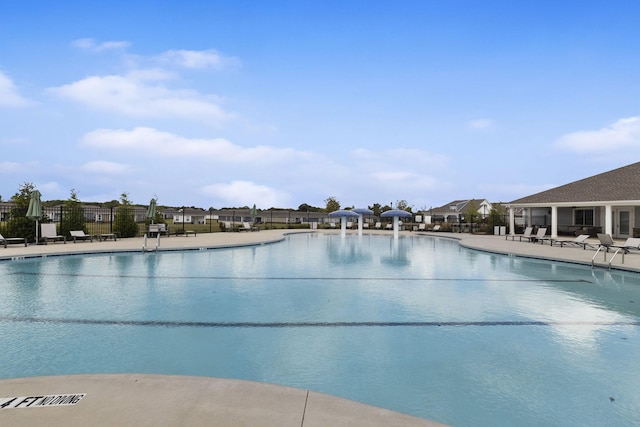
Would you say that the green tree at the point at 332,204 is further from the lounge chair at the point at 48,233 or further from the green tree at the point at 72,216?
the lounge chair at the point at 48,233

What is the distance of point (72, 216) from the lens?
17.4 metres

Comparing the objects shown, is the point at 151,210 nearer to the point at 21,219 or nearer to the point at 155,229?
the point at 155,229

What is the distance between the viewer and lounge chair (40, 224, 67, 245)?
629 inches

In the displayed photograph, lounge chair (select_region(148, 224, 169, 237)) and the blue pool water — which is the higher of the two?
lounge chair (select_region(148, 224, 169, 237))

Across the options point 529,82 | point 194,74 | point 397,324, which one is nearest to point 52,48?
point 194,74

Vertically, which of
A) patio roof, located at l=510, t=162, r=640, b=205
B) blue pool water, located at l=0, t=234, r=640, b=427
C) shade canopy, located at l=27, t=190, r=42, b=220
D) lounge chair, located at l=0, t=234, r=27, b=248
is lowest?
blue pool water, located at l=0, t=234, r=640, b=427

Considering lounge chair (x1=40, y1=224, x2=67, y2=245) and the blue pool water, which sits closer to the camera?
the blue pool water

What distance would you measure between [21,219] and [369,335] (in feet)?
56.0

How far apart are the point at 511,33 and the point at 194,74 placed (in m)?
14.1

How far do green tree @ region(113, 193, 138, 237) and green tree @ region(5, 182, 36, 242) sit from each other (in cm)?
381

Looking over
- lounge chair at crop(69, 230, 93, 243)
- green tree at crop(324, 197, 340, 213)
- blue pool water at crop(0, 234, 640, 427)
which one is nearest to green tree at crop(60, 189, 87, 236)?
lounge chair at crop(69, 230, 93, 243)

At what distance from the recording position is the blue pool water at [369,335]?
3512 millimetres

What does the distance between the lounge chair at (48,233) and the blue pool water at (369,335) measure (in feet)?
22.2

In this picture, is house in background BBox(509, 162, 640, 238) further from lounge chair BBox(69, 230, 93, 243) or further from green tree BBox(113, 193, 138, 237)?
lounge chair BBox(69, 230, 93, 243)
